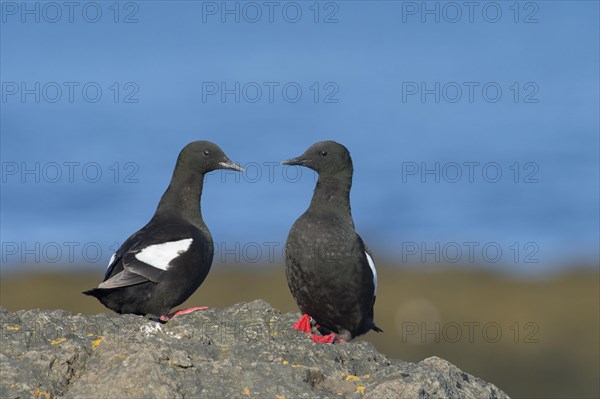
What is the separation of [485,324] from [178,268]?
10954mm

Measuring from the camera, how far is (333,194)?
11.7 m

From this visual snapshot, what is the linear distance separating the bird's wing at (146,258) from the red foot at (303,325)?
232 centimetres

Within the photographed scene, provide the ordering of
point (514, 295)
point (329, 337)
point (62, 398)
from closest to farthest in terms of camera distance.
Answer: point (62, 398) < point (329, 337) < point (514, 295)

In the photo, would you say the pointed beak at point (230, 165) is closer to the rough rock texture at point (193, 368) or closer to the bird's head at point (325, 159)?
the bird's head at point (325, 159)

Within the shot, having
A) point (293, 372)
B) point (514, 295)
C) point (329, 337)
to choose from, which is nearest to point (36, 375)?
point (293, 372)

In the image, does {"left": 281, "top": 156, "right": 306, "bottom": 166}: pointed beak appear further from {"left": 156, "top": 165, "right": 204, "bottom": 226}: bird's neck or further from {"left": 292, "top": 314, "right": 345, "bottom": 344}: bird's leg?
{"left": 292, "top": 314, "right": 345, "bottom": 344}: bird's leg

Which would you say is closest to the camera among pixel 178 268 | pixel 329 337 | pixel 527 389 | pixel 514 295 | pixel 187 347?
pixel 187 347

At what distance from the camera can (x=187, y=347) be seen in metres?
7.49

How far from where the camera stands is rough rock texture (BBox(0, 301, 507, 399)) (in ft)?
22.7

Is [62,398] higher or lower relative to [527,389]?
higher


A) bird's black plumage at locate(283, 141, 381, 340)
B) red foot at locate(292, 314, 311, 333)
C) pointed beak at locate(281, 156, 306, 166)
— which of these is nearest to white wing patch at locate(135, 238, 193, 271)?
bird's black plumage at locate(283, 141, 381, 340)

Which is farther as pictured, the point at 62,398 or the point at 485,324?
the point at 485,324

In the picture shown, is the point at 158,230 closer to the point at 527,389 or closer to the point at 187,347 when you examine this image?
the point at 187,347

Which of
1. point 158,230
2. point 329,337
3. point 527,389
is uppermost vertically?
point 158,230
